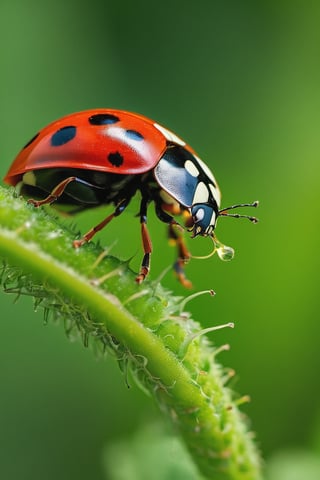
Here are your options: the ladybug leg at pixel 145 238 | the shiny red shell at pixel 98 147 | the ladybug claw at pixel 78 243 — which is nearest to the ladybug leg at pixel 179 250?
the ladybug leg at pixel 145 238

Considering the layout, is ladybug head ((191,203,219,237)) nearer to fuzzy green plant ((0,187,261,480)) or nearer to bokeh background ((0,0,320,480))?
fuzzy green plant ((0,187,261,480))

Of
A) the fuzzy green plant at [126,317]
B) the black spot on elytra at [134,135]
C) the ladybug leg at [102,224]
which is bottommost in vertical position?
the fuzzy green plant at [126,317]

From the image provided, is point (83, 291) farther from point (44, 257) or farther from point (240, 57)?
point (240, 57)

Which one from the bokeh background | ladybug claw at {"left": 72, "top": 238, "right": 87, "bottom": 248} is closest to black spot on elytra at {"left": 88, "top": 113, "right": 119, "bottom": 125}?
ladybug claw at {"left": 72, "top": 238, "right": 87, "bottom": 248}

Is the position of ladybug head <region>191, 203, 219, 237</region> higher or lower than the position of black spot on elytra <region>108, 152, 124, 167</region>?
higher

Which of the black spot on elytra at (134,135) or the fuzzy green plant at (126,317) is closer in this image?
the fuzzy green plant at (126,317)

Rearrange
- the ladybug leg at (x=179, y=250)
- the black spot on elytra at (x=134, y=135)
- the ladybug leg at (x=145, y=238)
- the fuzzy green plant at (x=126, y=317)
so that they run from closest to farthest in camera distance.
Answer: the fuzzy green plant at (x=126, y=317) → the ladybug leg at (x=145, y=238) → the black spot on elytra at (x=134, y=135) → the ladybug leg at (x=179, y=250)

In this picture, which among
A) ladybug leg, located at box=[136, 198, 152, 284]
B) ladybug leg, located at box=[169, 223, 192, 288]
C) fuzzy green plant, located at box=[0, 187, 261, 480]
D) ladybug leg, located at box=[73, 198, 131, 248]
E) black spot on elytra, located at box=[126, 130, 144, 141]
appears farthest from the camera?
ladybug leg, located at box=[169, 223, 192, 288]

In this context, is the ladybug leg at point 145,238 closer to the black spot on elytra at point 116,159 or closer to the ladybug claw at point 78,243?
the black spot on elytra at point 116,159
